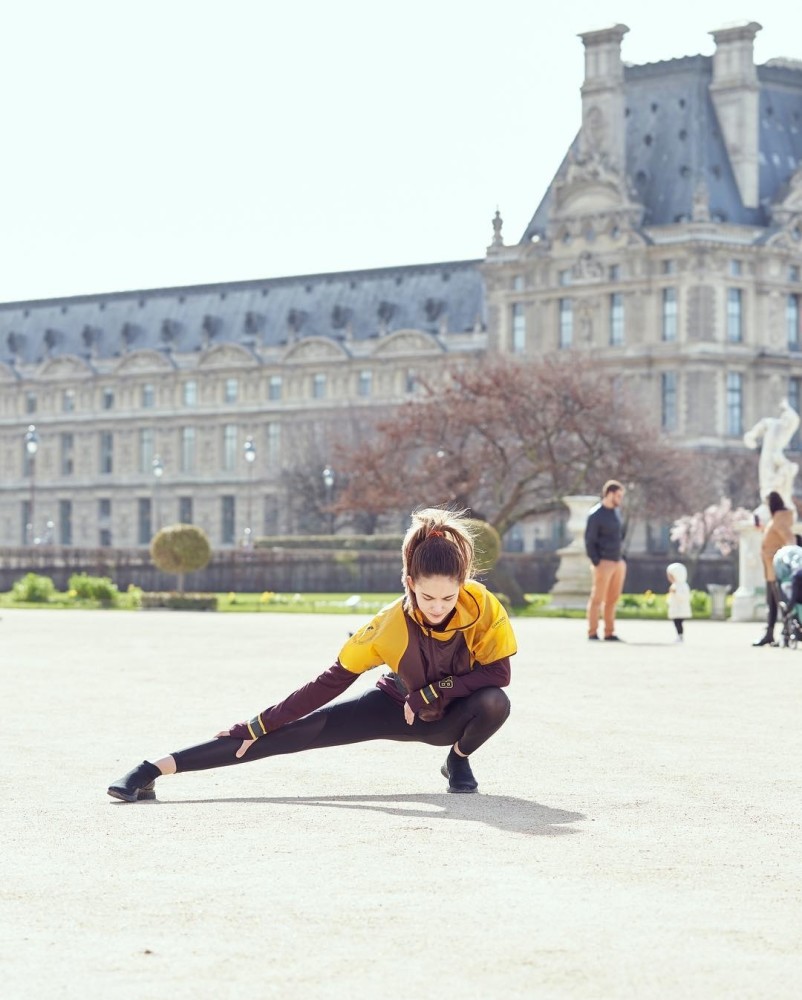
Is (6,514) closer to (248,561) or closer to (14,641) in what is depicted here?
(248,561)

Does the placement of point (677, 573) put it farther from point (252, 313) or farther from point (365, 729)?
point (252, 313)

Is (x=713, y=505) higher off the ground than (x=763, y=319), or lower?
lower

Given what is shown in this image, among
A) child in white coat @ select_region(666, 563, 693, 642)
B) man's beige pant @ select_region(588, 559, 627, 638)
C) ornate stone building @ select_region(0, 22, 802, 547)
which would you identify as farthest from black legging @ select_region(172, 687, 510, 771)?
ornate stone building @ select_region(0, 22, 802, 547)

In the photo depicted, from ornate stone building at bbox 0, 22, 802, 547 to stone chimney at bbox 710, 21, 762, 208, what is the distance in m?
0.09

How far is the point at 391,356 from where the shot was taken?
113875mm

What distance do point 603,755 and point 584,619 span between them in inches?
1002

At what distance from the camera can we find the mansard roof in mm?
114062

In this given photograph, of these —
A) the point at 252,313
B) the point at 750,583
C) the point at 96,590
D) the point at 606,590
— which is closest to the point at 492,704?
the point at 606,590

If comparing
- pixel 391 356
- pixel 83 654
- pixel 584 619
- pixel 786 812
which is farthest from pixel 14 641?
pixel 391 356

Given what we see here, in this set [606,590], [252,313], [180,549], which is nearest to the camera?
[606,590]

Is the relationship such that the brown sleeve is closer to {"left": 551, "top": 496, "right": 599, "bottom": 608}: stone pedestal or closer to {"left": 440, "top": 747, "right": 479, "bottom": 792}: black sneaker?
{"left": 440, "top": 747, "right": 479, "bottom": 792}: black sneaker

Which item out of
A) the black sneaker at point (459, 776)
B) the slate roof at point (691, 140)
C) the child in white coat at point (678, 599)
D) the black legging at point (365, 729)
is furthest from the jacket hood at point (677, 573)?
the slate roof at point (691, 140)

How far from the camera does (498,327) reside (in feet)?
340

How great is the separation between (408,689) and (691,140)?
89983mm
